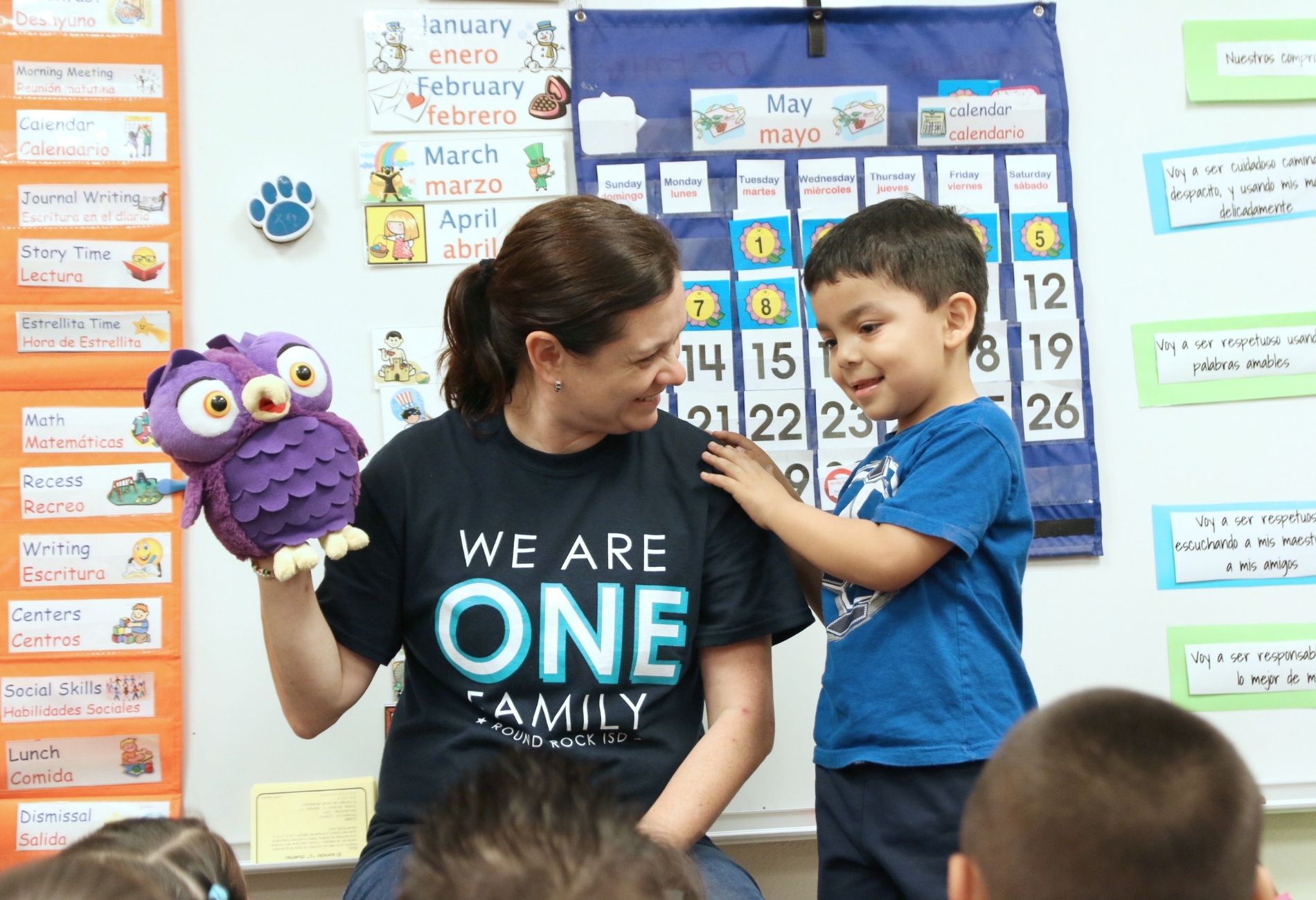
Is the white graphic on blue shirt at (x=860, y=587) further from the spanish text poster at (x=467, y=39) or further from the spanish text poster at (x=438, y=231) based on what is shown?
the spanish text poster at (x=467, y=39)

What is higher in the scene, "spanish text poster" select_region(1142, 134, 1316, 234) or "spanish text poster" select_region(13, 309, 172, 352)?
"spanish text poster" select_region(1142, 134, 1316, 234)

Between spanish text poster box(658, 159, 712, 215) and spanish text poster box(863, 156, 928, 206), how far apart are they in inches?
10.8

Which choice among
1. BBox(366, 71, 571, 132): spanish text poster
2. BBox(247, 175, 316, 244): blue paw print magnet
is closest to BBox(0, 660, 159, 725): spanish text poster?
BBox(247, 175, 316, 244): blue paw print magnet

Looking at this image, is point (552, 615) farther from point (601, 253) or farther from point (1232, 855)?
point (1232, 855)

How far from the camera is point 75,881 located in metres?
0.66

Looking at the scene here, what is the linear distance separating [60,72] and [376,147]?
19.7 inches

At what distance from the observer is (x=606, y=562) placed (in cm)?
124

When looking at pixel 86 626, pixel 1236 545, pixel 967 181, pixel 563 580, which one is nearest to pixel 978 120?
pixel 967 181

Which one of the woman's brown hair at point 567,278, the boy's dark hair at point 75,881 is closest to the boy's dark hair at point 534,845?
the boy's dark hair at point 75,881

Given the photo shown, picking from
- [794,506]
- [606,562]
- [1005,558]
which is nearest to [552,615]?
[606,562]

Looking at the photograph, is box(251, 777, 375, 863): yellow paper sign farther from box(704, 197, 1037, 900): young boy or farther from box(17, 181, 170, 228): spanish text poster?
box(17, 181, 170, 228): spanish text poster

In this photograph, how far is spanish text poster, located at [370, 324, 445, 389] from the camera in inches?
67.2

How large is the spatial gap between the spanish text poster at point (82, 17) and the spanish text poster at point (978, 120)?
1.27 meters

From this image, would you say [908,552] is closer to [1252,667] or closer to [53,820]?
[1252,667]
